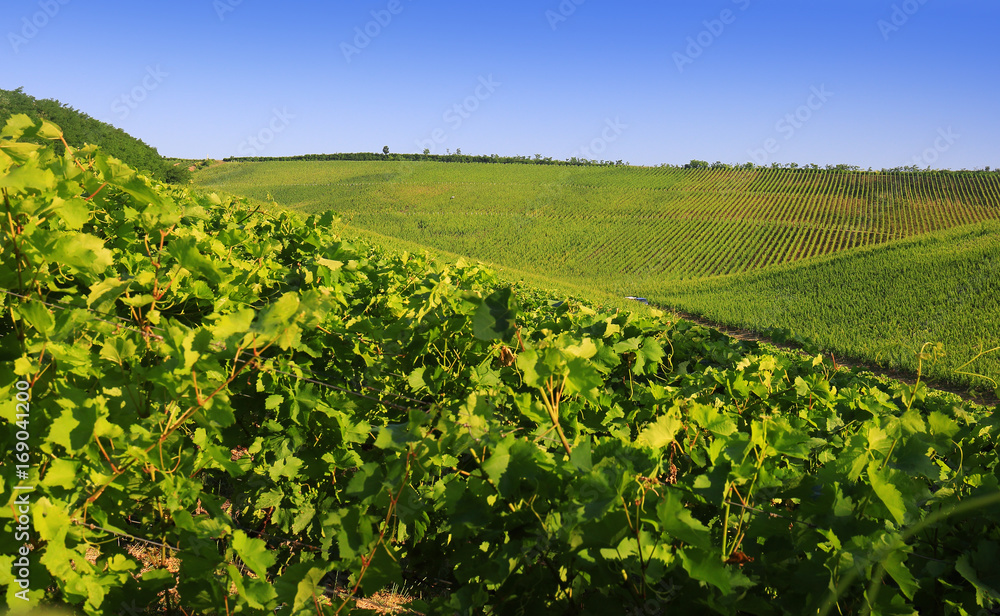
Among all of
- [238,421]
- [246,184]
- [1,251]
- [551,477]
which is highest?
[246,184]

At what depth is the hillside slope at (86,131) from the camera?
157 feet

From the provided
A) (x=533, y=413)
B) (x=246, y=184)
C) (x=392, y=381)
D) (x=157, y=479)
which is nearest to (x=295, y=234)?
(x=392, y=381)

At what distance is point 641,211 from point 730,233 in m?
13.3

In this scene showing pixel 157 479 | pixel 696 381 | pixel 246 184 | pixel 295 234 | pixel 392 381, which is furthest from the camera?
pixel 246 184

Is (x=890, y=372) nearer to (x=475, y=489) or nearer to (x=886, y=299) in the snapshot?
(x=886, y=299)

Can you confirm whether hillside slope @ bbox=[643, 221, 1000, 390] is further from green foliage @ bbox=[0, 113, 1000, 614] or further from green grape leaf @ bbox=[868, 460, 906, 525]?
green grape leaf @ bbox=[868, 460, 906, 525]

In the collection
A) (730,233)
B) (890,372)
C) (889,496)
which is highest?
(730,233)

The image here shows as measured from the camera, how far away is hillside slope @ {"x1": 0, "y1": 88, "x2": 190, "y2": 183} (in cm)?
4794

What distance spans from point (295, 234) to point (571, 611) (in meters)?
3.87

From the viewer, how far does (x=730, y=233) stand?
177 feet

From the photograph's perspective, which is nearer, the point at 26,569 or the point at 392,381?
the point at 26,569

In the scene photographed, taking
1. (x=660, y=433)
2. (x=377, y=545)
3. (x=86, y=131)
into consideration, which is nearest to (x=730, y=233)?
(x=660, y=433)

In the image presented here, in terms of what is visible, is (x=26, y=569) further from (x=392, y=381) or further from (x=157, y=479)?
(x=392, y=381)

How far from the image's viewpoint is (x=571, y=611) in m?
1.29
